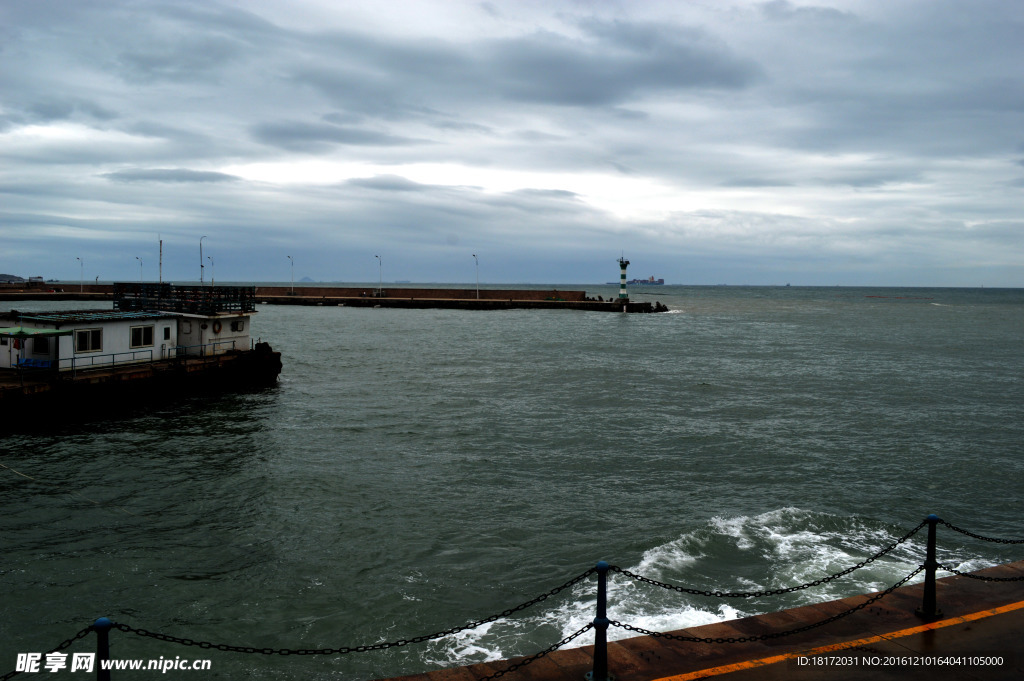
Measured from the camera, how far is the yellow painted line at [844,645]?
7.80 metres

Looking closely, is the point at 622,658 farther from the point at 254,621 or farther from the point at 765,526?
the point at 765,526

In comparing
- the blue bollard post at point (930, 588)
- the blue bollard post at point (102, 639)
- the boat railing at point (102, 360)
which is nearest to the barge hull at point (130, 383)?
the boat railing at point (102, 360)

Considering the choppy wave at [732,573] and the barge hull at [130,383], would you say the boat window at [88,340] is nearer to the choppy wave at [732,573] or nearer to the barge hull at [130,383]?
the barge hull at [130,383]

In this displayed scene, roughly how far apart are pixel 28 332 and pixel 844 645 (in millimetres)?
32236

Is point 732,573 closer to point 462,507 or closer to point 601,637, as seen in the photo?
point 462,507

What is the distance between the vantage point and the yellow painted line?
780cm

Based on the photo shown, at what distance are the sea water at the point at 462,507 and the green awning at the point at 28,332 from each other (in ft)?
13.3

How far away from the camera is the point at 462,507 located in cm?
1861

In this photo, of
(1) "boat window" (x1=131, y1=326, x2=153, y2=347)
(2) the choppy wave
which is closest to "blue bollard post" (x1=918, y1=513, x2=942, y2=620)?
(2) the choppy wave

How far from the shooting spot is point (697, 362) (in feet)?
174

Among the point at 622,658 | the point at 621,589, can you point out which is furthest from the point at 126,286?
the point at 622,658

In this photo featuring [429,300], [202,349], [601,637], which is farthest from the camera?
[429,300]

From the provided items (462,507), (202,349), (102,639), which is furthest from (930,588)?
(202,349)

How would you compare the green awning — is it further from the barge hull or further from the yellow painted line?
the yellow painted line
